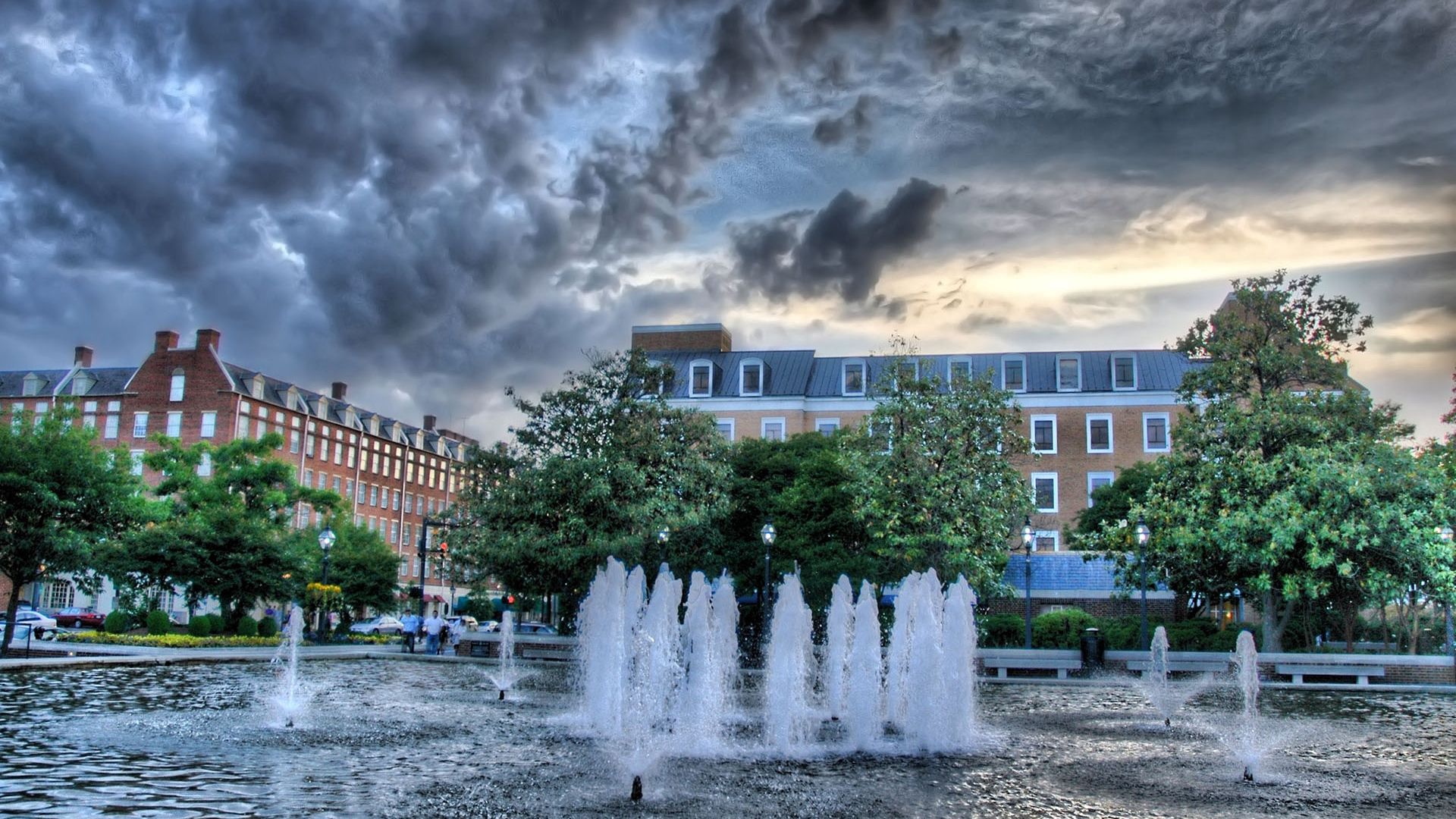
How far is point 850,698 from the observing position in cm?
1612

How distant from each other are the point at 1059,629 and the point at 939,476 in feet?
23.4

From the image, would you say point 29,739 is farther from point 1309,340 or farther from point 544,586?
point 1309,340

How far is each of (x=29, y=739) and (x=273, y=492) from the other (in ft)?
124

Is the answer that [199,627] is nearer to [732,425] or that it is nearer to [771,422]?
[732,425]

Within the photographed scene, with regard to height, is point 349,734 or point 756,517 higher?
point 756,517

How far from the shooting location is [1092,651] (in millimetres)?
31484

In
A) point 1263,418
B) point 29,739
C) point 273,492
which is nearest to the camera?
point 29,739

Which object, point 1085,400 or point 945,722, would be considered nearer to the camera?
point 945,722

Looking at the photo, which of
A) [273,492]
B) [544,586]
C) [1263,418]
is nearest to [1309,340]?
[1263,418]

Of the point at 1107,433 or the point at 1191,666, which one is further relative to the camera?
the point at 1107,433

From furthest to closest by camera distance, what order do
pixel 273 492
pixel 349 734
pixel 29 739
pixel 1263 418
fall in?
pixel 273 492 < pixel 1263 418 < pixel 349 734 < pixel 29 739

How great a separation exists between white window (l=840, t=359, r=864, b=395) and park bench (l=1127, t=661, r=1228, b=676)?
29084 millimetres

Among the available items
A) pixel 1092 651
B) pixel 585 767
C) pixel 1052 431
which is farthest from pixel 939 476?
pixel 1052 431

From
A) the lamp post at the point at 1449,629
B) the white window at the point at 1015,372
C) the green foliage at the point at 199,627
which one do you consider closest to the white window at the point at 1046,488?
the white window at the point at 1015,372
